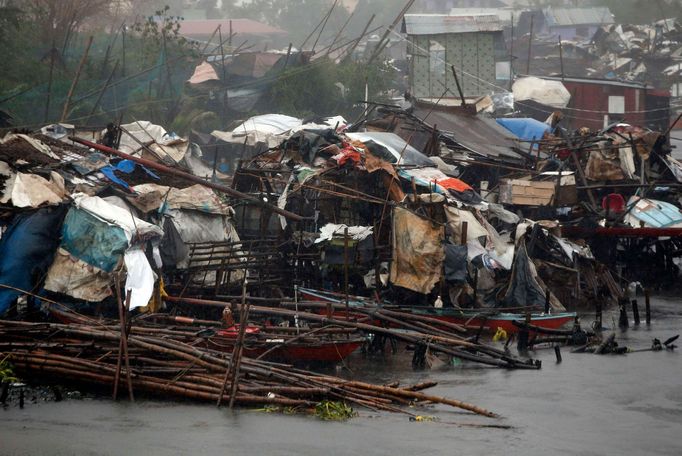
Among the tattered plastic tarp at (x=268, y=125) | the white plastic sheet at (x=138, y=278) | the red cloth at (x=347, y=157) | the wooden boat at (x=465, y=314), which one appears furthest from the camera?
the tattered plastic tarp at (x=268, y=125)

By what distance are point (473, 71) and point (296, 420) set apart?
25824 mm

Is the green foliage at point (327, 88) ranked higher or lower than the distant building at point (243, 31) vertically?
lower

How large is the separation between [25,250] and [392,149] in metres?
8.28

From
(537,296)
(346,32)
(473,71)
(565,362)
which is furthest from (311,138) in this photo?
(346,32)

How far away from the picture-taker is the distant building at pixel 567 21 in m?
55.0

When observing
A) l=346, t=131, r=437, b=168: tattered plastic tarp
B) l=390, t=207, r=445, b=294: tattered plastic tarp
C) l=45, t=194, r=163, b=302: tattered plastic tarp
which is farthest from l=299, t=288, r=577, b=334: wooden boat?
l=346, t=131, r=437, b=168: tattered plastic tarp

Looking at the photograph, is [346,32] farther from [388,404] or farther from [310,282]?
[388,404]

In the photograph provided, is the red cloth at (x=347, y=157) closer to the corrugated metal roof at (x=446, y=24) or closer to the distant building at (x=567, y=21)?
the corrugated metal roof at (x=446, y=24)

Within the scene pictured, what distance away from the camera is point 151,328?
1228 cm

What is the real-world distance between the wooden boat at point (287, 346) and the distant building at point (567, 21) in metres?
44.5

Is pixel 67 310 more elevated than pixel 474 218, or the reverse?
pixel 474 218

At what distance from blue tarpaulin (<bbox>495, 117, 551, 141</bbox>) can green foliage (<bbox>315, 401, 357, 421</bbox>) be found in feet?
57.7

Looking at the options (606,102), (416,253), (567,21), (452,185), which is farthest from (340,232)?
(567,21)

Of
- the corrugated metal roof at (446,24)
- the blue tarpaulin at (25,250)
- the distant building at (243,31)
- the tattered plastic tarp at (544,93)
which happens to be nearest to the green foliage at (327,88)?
the corrugated metal roof at (446,24)
